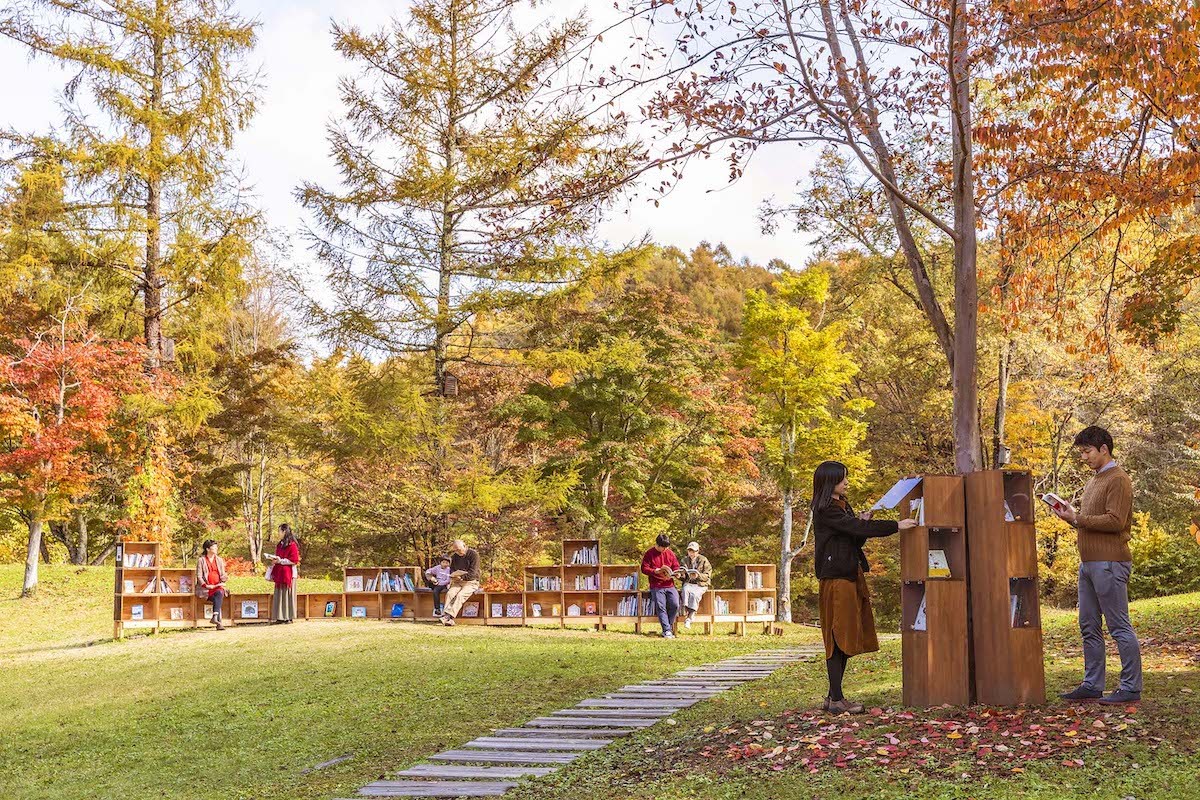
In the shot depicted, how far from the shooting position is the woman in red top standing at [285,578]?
17250 mm

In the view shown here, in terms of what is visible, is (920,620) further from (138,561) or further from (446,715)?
(138,561)

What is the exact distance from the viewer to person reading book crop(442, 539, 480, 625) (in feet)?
56.9

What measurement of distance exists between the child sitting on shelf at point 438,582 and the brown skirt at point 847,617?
36.9ft

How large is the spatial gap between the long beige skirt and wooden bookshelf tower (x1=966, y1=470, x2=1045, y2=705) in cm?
1313

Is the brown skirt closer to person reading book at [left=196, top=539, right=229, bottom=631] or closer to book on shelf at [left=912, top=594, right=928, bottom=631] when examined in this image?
book on shelf at [left=912, top=594, right=928, bottom=631]

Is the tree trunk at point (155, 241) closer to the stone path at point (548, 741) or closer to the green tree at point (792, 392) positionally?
the green tree at point (792, 392)

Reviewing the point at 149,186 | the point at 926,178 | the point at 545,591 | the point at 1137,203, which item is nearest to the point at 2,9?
the point at 149,186

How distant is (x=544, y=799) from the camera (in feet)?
19.7

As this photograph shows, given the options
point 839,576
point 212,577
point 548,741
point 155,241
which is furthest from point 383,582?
point 839,576

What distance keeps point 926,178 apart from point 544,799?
698 centimetres

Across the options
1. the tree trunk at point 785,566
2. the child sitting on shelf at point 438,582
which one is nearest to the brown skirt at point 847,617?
the child sitting on shelf at point 438,582

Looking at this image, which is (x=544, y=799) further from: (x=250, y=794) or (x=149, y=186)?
(x=149, y=186)

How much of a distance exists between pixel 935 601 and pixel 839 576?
651 millimetres

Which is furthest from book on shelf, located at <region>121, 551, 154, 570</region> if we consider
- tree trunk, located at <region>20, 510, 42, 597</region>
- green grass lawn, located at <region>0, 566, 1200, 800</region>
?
tree trunk, located at <region>20, 510, 42, 597</region>
